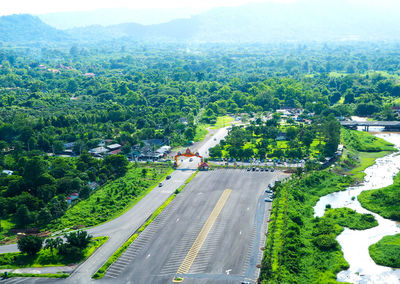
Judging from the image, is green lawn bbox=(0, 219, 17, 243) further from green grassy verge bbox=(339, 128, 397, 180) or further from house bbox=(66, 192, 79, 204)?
green grassy verge bbox=(339, 128, 397, 180)

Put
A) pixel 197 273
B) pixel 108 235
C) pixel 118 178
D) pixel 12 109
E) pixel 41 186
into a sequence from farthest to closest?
pixel 12 109 < pixel 118 178 < pixel 41 186 < pixel 108 235 < pixel 197 273

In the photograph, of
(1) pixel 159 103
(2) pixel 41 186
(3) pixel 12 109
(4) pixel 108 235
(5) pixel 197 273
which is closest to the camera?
(5) pixel 197 273

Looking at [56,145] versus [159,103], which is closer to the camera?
[56,145]

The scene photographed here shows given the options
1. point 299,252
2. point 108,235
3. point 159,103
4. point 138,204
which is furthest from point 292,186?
point 159,103

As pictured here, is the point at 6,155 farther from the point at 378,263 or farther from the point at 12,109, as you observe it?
the point at 378,263

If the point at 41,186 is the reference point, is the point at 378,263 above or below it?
below

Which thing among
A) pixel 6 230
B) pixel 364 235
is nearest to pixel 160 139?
pixel 6 230

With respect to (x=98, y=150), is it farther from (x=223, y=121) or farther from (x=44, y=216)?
(x=223, y=121)

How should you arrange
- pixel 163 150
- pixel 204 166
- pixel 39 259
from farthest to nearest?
pixel 163 150
pixel 204 166
pixel 39 259
